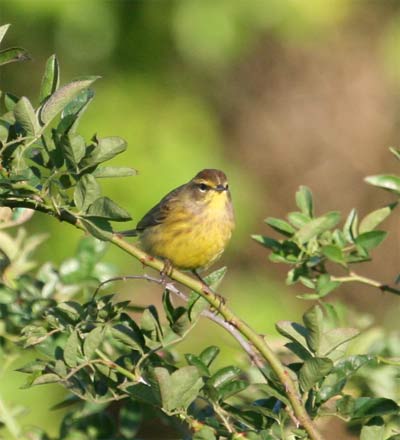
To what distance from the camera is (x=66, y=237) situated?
22.8 ft

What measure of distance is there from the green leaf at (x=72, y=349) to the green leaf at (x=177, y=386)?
0.65 feet

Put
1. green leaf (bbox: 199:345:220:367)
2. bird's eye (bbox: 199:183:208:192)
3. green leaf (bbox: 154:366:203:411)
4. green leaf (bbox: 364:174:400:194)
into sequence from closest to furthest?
green leaf (bbox: 154:366:203:411) → green leaf (bbox: 199:345:220:367) → green leaf (bbox: 364:174:400:194) → bird's eye (bbox: 199:183:208:192)

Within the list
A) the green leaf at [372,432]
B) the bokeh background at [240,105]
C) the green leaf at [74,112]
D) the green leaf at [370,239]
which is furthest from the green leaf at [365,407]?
the bokeh background at [240,105]

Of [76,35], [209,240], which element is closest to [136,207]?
[76,35]

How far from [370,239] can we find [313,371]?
1.97ft

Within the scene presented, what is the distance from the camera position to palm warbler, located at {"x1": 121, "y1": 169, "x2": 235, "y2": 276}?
3.59m

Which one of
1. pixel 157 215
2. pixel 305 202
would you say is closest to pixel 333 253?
pixel 305 202

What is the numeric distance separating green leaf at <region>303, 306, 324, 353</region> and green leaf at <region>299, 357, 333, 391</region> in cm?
5

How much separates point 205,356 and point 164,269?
201mm

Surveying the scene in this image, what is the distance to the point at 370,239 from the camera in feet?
7.36

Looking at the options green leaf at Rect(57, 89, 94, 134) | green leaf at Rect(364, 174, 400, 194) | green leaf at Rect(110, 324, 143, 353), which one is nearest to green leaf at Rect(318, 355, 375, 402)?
green leaf at Rect(110, 324, 143, 353)

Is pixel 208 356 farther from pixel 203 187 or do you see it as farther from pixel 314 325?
pixel 203 187

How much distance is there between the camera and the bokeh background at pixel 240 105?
701 centimetres

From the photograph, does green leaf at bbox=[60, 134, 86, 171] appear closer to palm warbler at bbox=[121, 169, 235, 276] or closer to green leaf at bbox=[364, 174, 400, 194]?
green leaf at bbox=[364, 174, 400, 194]
